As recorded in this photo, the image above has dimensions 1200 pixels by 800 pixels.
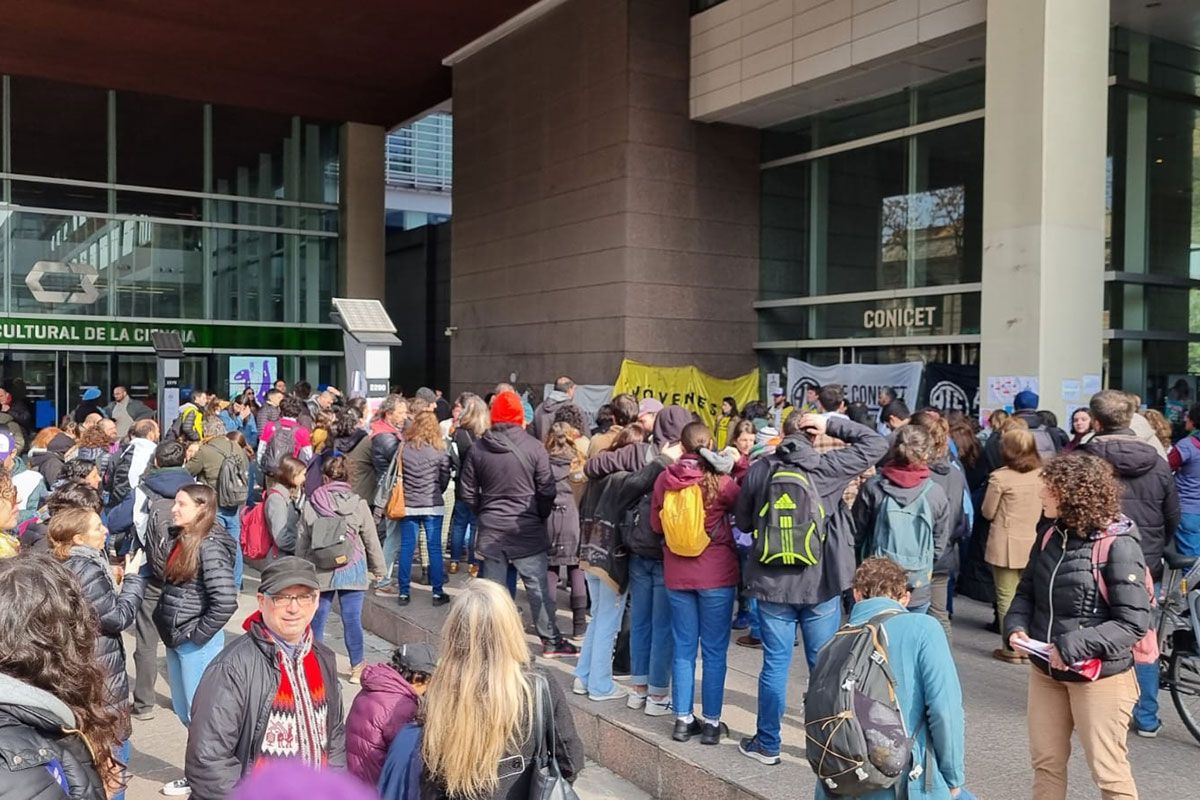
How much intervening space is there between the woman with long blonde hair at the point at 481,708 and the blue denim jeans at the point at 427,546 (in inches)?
237

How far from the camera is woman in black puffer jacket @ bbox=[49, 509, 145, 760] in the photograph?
4410mm

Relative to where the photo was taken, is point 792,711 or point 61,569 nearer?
point 61,569

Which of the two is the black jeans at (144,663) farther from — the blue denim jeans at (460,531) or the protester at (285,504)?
the blue denim jeans at (460,531)

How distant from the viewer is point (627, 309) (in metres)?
18.4

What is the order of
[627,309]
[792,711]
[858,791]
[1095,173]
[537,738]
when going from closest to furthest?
Result: [537,738]
[858,791]
[792,711]
[1095,173]
[627,309]

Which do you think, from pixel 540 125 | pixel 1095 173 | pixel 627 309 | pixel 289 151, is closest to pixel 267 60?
pixel 289 151

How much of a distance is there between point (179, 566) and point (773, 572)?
3.22 meters

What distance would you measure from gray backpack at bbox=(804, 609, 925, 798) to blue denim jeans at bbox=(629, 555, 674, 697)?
2782 mm

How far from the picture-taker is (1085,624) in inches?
162

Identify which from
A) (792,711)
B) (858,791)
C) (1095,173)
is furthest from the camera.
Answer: (1095,173)

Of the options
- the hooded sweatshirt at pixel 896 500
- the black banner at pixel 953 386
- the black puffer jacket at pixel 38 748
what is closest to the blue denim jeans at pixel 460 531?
the hooded sweatshirt at pixel 896 500

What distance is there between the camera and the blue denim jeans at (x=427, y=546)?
908 centimetres

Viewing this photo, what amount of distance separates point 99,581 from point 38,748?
8.45ft

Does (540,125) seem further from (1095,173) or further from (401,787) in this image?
(401,787)
